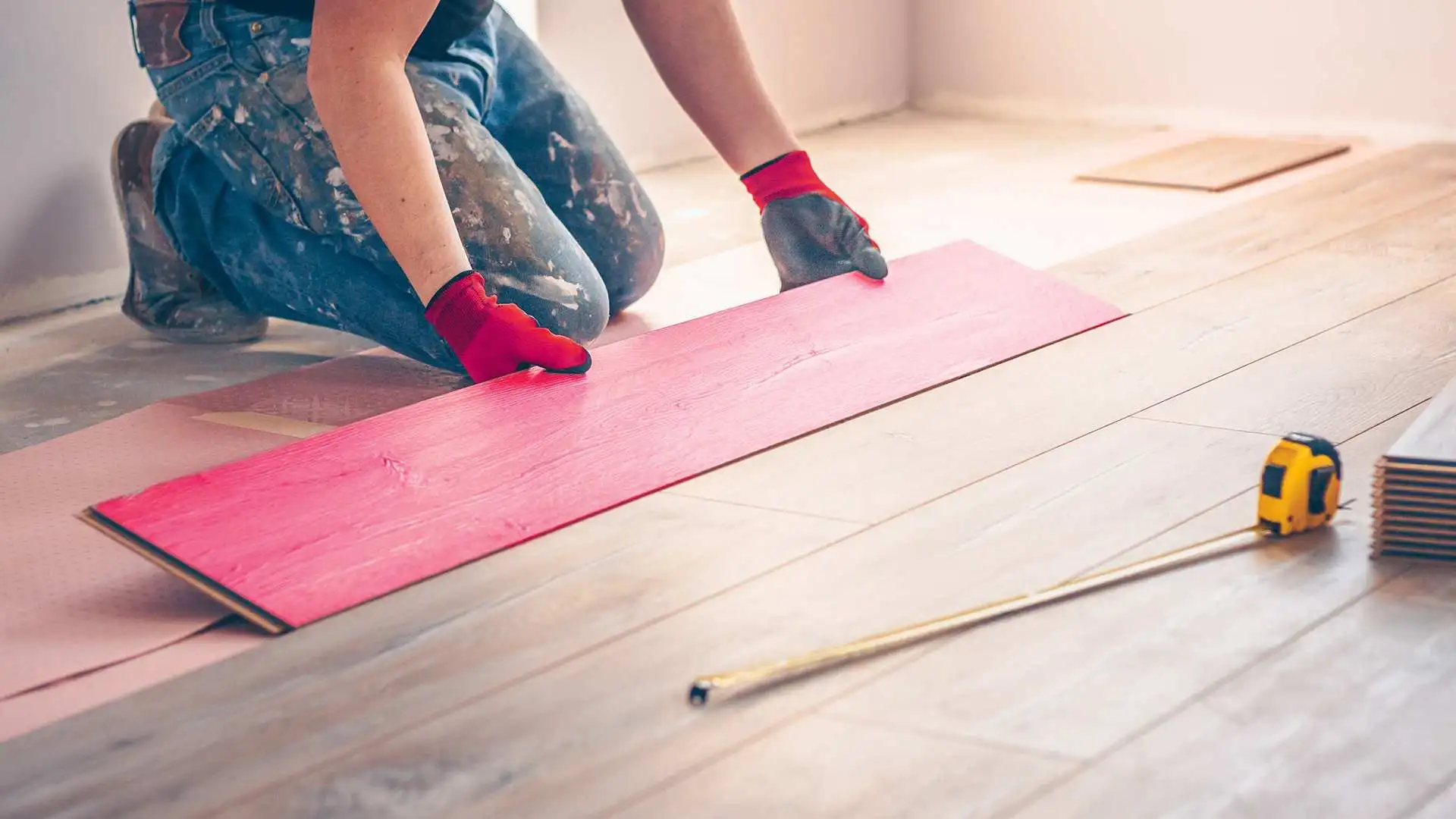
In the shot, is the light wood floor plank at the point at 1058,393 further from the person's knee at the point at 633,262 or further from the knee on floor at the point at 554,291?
the person's knee at the point at 633,262

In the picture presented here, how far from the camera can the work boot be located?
→ 106 inches

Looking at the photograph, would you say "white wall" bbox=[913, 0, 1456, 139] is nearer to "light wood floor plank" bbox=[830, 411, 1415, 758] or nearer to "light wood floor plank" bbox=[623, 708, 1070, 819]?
"light wood floor plank" bbox=[830, 411, 1415, 758]

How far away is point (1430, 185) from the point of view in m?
3.28

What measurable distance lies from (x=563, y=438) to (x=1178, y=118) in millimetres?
2917

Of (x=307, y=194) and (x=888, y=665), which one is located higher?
(x=307, y=194)

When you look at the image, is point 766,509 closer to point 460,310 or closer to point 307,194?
point 460,310

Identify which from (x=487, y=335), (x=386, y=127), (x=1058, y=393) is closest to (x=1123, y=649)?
(x=1058, y=393)

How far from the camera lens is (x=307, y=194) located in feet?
7.62

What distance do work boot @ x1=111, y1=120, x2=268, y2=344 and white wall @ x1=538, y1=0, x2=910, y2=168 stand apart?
1360 millimetres

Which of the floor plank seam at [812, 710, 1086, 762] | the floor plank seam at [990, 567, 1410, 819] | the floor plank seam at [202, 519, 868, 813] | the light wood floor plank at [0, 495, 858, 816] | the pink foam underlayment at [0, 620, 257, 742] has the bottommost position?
the pink foam underlayment at [0, 620, 257, 742]

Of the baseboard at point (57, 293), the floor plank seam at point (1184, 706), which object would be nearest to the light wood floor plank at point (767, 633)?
the floor plank seam at point (1184, 706)

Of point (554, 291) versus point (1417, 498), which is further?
point (554, 291)

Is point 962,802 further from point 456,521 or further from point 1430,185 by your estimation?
point 1430,185

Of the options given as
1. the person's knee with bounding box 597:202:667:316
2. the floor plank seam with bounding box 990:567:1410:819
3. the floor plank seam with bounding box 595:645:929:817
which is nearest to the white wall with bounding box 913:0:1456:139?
the person's knee with bounding box 597:202:667:316
